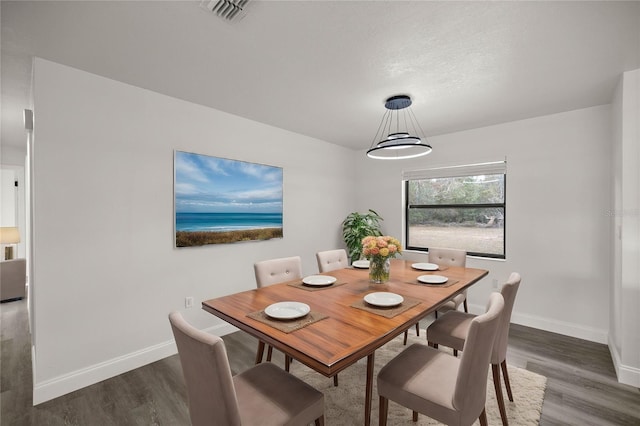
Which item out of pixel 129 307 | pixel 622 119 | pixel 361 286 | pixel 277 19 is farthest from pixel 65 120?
pixel 622 119

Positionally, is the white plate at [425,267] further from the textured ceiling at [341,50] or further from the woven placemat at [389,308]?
the textured ceiling at [341,50]

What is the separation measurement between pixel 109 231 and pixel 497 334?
298cm

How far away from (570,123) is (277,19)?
3.32 m

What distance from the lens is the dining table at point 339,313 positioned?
1223 millimetres

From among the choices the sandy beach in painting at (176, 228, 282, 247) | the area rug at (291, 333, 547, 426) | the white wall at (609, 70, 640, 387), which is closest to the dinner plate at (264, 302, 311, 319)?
the area rug at (291, 333, 547, 426)

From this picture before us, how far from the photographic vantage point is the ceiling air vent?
5.05 feet

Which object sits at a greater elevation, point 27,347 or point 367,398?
point 367,398

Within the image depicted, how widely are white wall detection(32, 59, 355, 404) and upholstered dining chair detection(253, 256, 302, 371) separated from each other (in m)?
0.93

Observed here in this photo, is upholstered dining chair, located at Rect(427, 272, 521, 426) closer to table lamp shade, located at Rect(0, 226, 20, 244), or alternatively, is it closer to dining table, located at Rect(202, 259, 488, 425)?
dining table, located at Rect(202, 259, 488, 425)

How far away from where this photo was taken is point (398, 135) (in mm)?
2604

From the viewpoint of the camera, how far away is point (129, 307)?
2518mm

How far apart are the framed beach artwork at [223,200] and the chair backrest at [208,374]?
1875 mm

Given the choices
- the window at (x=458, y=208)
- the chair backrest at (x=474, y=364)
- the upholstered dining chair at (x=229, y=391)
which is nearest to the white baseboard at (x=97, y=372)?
the upholstered dining chair at (x=229, y=391)

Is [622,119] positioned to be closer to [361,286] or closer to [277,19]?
[361,286]
